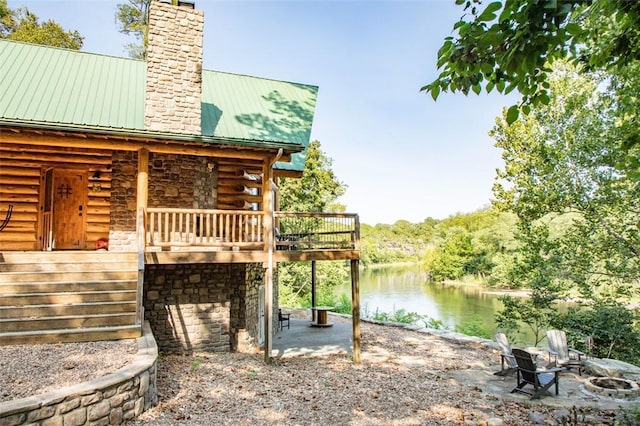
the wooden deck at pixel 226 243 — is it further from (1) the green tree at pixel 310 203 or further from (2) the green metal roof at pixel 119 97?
(1) the green tree at pixel 310 203

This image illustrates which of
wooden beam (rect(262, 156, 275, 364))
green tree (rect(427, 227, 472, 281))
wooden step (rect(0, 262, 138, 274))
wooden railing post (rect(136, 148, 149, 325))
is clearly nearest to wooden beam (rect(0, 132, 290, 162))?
wooden railing post (rect(136, 148, 149, 325))

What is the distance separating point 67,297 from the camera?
7277 mm

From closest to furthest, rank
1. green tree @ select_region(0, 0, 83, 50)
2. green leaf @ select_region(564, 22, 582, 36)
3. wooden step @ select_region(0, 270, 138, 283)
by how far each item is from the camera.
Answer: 1. green leaf @ select_region(564, 22, 582, 36)
2. wooden step @ select_region(0, 270, 138, 283)
3. green tree @ select_region(0, 0, 83, 50)

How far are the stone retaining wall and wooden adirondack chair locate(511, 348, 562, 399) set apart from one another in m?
6.05

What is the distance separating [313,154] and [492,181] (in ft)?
40.9

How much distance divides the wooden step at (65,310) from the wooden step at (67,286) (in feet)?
1.35

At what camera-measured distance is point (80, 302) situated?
24.0 feet

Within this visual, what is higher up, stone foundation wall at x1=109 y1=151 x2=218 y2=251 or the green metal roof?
the green metal roof

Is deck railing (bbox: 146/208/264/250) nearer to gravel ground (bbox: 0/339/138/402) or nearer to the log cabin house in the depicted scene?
the log cabin house

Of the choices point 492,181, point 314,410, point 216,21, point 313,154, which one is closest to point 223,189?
point 314,410

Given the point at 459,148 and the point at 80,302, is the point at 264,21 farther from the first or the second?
the point at 459,148

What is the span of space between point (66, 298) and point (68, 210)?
4271 millimetres

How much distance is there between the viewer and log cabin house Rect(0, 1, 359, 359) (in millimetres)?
7859

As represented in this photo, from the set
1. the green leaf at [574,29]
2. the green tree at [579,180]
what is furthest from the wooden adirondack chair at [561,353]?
the green leaf at [574,29]
